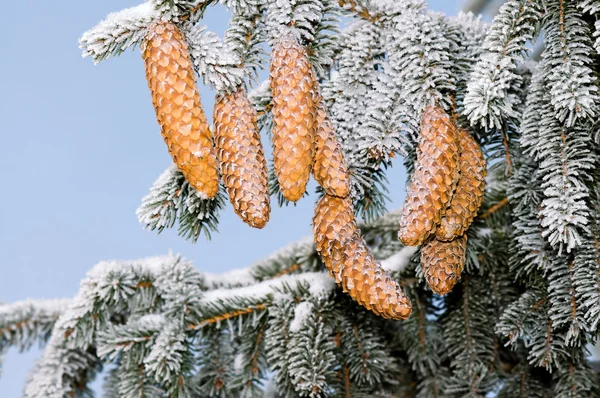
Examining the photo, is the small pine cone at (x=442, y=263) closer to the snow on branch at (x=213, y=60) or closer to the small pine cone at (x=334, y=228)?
the small pine cone at (x=334, y=228)

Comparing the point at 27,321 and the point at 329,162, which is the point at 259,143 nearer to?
the point at 329,162

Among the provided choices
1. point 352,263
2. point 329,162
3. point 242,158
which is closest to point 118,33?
point 242,158

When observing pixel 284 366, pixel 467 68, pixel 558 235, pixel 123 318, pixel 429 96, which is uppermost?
pixel 123 318

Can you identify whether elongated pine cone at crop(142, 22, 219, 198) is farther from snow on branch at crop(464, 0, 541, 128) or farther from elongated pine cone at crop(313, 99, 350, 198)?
snow on branch at crop(464, 0, 541, 128)

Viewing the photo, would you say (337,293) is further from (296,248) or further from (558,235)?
(558,235)

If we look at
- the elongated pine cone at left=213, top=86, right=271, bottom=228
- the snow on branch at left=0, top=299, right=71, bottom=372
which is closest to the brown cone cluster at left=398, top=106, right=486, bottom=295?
the elongated pine cone at left=213, top=86, right=271, bottom=228

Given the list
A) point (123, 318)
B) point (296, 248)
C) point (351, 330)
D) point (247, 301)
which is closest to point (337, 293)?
point (351, 330)

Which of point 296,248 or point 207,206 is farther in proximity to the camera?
point 296,248
